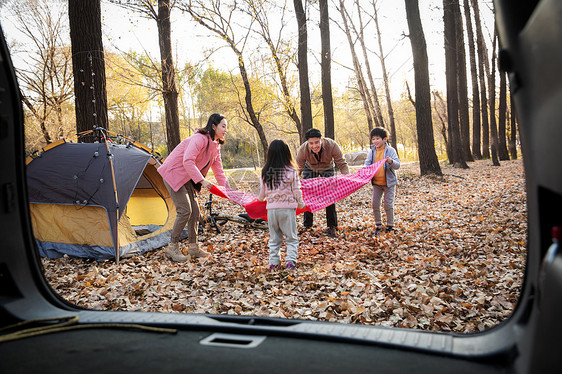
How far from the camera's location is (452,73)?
15.1 meters

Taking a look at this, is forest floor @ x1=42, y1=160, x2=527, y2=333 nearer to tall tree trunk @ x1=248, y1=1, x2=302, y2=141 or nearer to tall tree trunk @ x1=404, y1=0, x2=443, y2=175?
tall tree trunk @ x1=404, y1=0, x2=443, y2=175

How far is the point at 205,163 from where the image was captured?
516 cm

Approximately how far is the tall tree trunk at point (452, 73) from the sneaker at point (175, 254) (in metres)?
13.1

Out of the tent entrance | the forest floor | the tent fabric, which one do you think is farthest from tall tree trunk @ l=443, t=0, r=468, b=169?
the tent fabric

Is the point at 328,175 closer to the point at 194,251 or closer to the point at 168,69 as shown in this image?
the point at 194,251

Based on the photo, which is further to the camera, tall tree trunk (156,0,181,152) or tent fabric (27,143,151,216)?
tall tree trunk (156,0,181,152)

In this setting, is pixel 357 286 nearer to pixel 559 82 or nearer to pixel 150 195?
pixel 559 82

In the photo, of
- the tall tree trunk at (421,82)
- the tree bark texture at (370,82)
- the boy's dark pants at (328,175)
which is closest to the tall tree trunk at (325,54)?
the tall tree trunk at (421,82)

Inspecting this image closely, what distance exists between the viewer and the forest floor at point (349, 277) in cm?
323

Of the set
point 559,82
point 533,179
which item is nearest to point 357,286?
point 533,179

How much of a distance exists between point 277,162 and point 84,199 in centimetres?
291

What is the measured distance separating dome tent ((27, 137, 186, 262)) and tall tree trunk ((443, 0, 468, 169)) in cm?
1298

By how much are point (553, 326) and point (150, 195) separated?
691 cm

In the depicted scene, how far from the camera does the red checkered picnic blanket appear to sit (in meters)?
5.57
